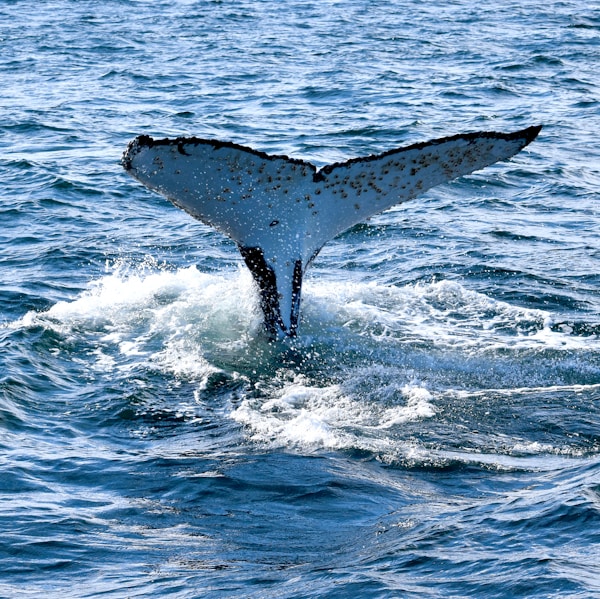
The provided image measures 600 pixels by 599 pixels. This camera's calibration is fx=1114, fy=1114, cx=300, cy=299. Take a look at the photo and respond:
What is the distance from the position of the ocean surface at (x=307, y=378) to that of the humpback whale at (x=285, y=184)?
1.20m

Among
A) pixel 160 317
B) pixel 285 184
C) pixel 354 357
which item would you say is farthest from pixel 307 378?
pixel 160 317

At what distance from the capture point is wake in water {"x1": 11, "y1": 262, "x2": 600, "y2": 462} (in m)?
8.18

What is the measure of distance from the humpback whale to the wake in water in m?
0.94

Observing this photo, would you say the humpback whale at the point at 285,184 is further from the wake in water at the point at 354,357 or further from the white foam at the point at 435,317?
the white foam at the point at 435,317

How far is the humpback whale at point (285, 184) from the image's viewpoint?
7641 mm

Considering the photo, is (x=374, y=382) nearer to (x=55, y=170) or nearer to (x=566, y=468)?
(x=566, y=468)

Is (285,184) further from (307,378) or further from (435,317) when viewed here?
(435,317)

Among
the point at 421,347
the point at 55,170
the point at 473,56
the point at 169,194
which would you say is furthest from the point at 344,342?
the point at 473,56

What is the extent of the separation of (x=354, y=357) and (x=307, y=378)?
0.73 meters

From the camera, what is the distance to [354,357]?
983 centimetres

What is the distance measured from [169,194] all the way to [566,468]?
3.32 m

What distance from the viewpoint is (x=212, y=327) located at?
34.6 feet

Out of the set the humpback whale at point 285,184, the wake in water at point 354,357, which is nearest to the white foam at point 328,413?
the wake in water at point 354,357

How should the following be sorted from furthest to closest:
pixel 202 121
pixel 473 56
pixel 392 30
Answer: pixel 392 30 < pixel 473 56 < pixel 202 121
